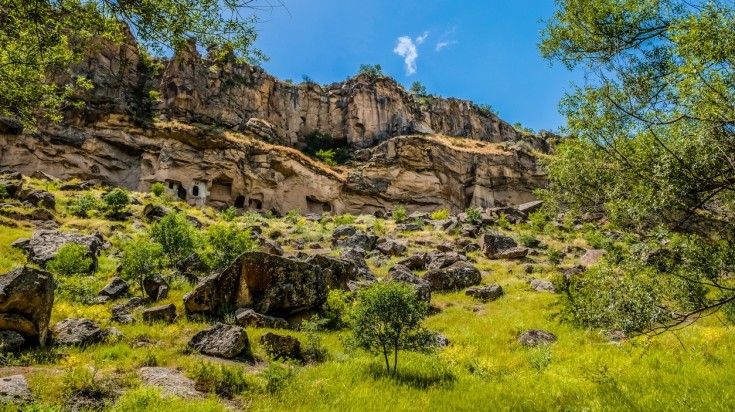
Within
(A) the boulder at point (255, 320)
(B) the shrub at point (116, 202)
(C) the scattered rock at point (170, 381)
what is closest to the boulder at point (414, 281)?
(A) the boulder at point (255, 320)

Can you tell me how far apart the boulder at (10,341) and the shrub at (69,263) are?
743 centimetres

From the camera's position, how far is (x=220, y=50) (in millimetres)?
7133

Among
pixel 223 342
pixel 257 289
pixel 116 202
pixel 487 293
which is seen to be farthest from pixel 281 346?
pixel 116 202

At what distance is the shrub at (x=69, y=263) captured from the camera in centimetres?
1377

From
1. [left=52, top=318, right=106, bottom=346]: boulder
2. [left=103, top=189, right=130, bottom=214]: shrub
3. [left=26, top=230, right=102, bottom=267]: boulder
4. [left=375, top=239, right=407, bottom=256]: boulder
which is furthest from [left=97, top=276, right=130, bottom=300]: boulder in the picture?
[left=103, top=189, right=130, bottom=214]: shrub

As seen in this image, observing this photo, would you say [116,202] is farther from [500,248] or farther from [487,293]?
[500,248]

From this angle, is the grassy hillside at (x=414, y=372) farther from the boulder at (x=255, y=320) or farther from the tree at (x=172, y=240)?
the tree at (x=172, y=240)

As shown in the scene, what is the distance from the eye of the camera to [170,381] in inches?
256

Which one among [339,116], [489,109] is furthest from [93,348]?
[489,109]

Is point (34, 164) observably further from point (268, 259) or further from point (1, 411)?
point (1, 411)

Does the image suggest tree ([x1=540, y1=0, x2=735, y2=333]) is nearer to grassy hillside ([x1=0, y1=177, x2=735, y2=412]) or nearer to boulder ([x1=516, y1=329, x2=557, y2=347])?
grassy hillside ([x1=0, y1=177, x2=735, y2=412])

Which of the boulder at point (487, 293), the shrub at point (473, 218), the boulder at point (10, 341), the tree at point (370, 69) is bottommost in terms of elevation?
the boulder at point (10, 341)

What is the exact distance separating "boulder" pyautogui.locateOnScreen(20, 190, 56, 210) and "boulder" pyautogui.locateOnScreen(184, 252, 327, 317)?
20.4 m

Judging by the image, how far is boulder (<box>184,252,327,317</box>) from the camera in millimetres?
11733
